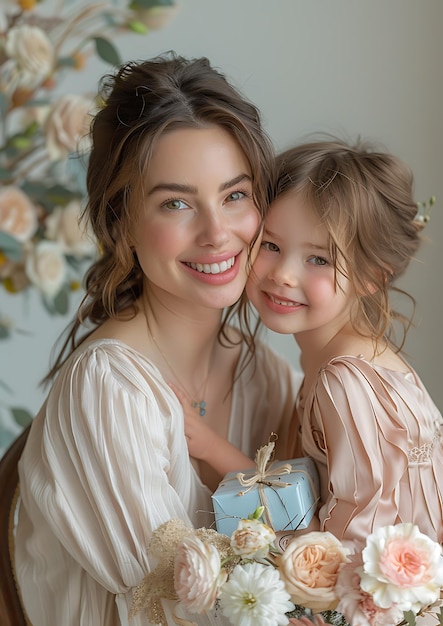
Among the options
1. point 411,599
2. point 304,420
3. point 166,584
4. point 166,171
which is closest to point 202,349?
point 304,420

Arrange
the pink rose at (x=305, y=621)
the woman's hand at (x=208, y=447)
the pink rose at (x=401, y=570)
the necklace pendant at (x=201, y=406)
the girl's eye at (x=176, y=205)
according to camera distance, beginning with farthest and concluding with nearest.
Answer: the necklace pendant at (x=201, y=406)
the woman's hand at (x=208, y=447)
the girl's eye at (x=176, y=205)
the pink rose at (x=305, y=621)
the pink rose at (x=401, y=570)

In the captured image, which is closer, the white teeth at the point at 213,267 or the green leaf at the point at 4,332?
the white teeth at the point at 213,267

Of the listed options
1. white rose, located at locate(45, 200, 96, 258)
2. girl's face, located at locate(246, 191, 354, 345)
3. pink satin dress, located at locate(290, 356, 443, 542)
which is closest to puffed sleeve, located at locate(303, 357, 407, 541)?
pink satin dress, located at locate(290, 356, 443, 542)

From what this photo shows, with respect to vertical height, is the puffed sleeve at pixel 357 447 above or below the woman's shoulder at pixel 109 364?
below

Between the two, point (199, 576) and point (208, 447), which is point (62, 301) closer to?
point (208, 447)

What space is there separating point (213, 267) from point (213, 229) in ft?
0.26

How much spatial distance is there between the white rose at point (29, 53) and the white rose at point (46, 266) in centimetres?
51

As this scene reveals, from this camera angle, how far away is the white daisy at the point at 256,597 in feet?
3.12

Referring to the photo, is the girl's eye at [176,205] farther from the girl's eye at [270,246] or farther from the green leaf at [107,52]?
the green leaf at [107,52]

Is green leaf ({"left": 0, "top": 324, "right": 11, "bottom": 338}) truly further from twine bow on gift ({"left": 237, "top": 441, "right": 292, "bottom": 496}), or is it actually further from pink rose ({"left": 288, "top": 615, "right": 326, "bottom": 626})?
pink rose ({"left": 288, "top": 615, "right": 326, "bottom": 626})

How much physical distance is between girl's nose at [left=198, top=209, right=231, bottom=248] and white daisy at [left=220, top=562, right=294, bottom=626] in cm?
63

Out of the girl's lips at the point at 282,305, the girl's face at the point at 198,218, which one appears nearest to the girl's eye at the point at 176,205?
the girl's face at the point at 198,218

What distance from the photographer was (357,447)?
4.52 feet

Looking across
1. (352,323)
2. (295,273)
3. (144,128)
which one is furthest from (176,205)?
(352,323)
